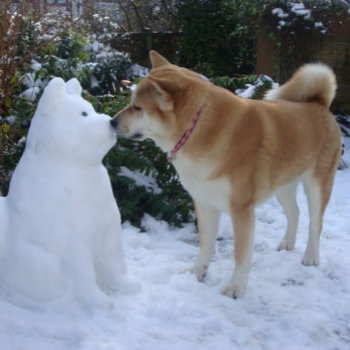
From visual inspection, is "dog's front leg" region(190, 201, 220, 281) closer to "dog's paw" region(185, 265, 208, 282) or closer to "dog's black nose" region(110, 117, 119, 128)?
"dog's paw" region(185, 265, 208, 282)

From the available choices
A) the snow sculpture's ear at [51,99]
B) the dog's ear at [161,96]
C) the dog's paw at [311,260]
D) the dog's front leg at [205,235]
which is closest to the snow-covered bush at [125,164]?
the dog's front leg at [205,235]

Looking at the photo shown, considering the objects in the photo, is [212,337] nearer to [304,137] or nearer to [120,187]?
[304,137]

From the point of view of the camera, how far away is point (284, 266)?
3117 mm

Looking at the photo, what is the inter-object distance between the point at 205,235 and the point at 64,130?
127 cm

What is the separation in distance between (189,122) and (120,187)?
4.83 feet

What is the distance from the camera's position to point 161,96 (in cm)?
244

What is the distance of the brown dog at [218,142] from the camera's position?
2498 mm

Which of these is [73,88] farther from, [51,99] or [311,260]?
[311,260]

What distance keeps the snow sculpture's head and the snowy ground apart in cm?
78

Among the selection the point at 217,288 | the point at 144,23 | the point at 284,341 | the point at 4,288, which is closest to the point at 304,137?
the point at 217,288

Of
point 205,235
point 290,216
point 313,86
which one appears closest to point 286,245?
point 290,216

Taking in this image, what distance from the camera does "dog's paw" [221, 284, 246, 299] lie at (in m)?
2.65

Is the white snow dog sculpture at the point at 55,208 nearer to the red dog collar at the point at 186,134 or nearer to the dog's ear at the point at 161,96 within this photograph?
the dog's ear at the point at 161,96

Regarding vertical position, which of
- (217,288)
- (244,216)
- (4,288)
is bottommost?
(217,288)
